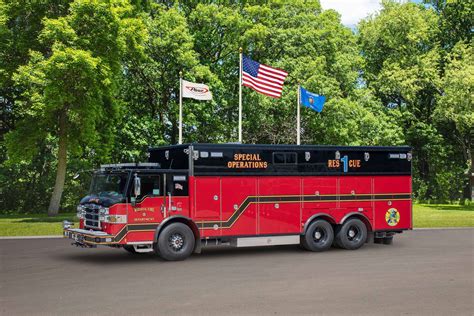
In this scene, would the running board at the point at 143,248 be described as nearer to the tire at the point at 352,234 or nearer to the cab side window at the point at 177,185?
the cab side window at the point at 177,185

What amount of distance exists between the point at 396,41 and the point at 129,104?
24901mm

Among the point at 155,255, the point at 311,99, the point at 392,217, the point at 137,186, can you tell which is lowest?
the point at 155,255

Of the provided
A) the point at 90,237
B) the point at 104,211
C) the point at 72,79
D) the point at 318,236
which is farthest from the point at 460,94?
the point at 90,237

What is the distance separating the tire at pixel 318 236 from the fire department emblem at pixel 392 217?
78.1 inches

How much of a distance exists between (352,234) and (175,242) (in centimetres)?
550

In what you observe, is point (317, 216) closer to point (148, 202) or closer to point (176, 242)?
point (176, 242)

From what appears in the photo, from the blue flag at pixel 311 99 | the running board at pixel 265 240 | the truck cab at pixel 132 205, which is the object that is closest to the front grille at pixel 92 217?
the truck cab at pixel 132 205

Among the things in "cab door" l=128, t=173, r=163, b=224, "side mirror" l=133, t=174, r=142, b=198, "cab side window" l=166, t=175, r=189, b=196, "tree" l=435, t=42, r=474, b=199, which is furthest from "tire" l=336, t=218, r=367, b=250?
"tree" l=435, t=42, r=474, b=199

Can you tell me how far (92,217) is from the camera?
615 inches

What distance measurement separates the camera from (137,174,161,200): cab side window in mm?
15336

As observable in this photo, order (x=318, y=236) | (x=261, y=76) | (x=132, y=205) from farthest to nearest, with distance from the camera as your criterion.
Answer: (x=261, y=76) < (x=318, y=236) < (x=132, y=205)

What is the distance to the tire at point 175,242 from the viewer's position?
15.4 metres

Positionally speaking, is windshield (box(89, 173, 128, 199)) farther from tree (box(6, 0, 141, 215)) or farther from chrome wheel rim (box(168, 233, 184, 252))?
tree (box(6, 0, 141, 215))

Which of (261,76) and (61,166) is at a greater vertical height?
(261,76)
